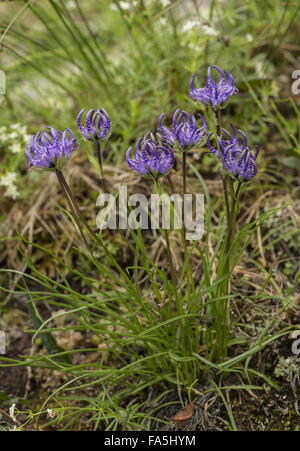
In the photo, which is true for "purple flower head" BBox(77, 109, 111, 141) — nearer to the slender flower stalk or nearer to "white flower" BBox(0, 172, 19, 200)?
the slender flower stalk

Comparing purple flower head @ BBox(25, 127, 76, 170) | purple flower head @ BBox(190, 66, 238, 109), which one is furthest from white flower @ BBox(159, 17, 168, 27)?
purple flower head @ BBox(25, 127, 76, 170)

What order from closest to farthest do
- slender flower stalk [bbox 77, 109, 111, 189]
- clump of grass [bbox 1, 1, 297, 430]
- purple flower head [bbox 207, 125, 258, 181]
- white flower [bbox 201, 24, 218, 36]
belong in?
1. purple flower head [bbox 207, 125, 258, 181]
2. slender flower stalk [bbox 77, 109, 111, 189]
3. clump of grass [bbox 1, 1, 297, 430]
4. white flower [bbox 201, 24, 218, 36]

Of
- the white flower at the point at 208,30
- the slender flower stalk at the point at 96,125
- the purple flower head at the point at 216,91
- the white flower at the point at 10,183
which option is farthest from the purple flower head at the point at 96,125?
the white flower at the point at 208,30

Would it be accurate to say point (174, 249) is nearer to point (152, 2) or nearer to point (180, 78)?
point (180, 78)

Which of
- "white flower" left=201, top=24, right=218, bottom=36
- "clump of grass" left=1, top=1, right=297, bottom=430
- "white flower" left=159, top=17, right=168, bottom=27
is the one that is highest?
"white flower" left=159, top=17, right=168, bottom=27

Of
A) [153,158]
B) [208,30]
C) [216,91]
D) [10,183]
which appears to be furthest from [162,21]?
[153,158]
